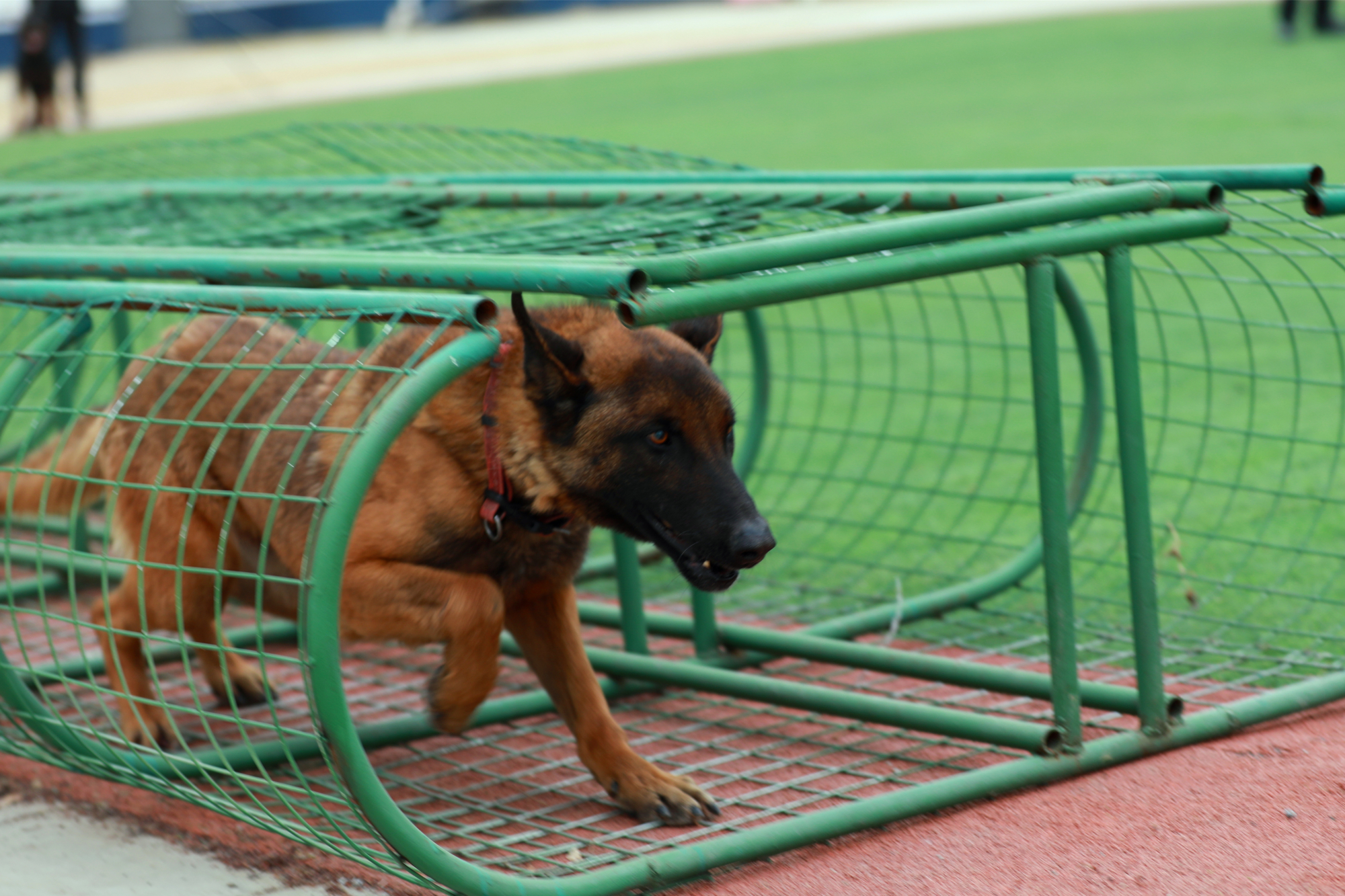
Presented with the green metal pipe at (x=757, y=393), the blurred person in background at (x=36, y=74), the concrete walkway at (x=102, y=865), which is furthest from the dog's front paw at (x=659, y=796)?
the blurred person in background at (x=36, y=74)

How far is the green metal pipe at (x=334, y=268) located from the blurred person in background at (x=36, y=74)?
2094cm

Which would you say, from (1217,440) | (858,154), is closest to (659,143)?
(858,154)

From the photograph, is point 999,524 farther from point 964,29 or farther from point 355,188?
point 964,29

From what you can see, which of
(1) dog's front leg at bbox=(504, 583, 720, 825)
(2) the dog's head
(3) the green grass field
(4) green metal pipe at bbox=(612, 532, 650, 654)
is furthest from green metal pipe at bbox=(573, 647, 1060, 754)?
(3) the green grass field

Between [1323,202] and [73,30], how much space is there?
81.1ft

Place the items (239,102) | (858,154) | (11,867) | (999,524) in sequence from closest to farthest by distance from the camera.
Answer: (11,867)
(999,524)
(858,154)
(239,102)

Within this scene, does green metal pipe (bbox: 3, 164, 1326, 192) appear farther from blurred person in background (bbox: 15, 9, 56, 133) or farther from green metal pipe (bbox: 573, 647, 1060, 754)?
blurred person in background (bbox: 15, 9, 56, 133)

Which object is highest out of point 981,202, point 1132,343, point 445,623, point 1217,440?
point 981,202

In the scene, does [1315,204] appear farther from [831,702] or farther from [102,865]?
[102,865]

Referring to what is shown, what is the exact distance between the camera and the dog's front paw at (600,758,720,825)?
3.57 m

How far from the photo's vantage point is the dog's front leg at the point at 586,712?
11.8 ft

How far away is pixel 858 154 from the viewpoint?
1422 centimetres

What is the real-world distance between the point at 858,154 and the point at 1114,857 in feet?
38.0

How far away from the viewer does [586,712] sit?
12.3 ft
